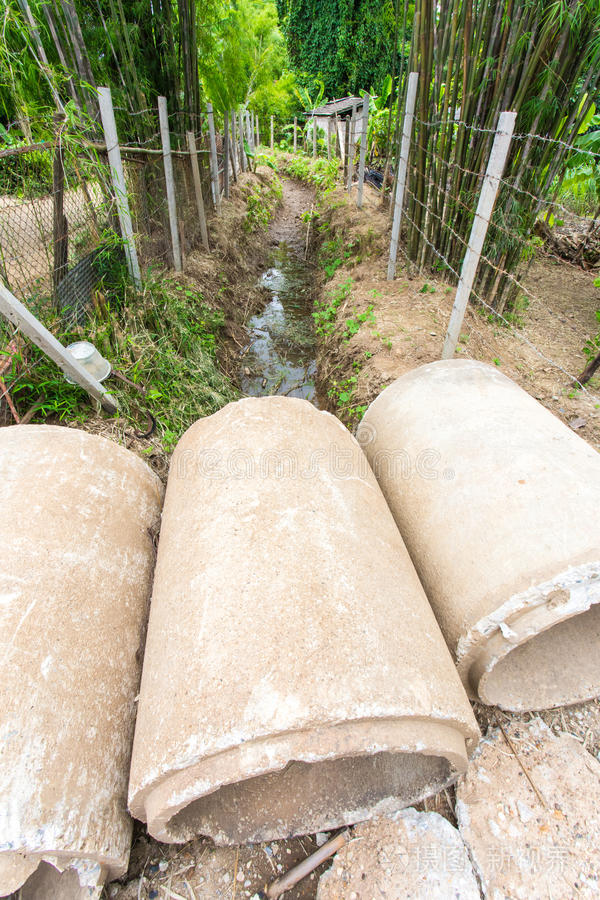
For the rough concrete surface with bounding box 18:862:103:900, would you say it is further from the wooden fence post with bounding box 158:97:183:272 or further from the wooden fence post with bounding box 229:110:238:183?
the wooden fence post with bounding box 229:110:238:183

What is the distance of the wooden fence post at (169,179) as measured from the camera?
15.1 feet

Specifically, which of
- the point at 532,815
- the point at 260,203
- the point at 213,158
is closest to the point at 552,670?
the point at 532,815

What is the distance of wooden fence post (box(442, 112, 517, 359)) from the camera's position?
2355 mm

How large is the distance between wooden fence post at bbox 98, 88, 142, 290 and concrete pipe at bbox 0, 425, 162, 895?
2.55 m

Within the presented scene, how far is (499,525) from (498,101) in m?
3.58

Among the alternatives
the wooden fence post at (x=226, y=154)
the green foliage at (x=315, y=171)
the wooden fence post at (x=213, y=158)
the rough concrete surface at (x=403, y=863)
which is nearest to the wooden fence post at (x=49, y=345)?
the rough concrete surface at (x=403, y=863)

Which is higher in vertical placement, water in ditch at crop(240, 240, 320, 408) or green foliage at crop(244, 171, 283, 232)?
green foliage at crop(244, 171, 283, 232)

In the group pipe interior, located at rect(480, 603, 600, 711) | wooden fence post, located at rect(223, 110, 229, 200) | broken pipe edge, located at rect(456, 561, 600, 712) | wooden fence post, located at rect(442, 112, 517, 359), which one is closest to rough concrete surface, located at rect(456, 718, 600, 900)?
pipe interior, located at rect(480, 603, 600, 711)

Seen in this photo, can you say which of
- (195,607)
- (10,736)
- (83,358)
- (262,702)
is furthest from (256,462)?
(83,358)

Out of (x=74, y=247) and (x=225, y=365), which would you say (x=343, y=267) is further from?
(x=74, y=247)

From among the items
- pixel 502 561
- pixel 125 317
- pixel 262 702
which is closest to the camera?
pixel 262 702

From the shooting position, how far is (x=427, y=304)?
4.57 m

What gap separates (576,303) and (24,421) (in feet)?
18.9

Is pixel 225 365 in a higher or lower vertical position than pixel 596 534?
lower
